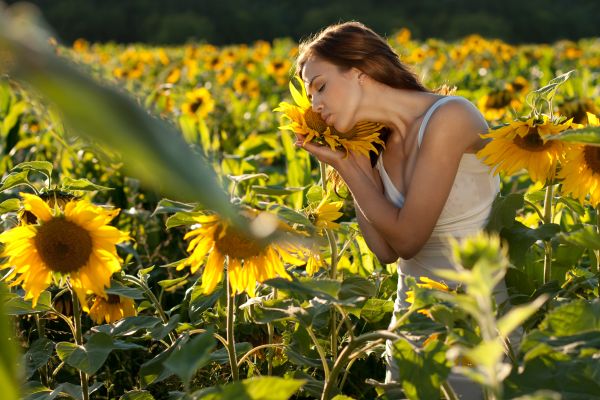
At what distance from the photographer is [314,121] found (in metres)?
1.67

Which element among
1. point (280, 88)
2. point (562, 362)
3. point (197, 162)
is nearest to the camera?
point (197, 162)

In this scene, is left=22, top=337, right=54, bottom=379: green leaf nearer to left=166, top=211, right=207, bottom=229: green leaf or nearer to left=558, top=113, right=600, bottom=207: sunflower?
left=166, top=211, right=207, bottom=229: green leaf

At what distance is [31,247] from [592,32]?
2246cm

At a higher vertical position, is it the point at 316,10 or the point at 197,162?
the point at 316,10

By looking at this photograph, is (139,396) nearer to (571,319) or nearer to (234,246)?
(234,246)

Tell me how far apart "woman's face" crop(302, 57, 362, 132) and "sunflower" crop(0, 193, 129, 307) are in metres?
0.60

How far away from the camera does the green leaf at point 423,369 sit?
0.83 meters

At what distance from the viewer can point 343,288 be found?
45.3 inches

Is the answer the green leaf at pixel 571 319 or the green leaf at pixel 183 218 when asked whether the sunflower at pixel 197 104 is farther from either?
the green leaf at pixel 571 319

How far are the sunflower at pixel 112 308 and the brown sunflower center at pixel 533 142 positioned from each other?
0.76m

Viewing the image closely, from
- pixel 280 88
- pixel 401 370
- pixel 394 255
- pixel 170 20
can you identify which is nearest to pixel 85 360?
pixel 401 370

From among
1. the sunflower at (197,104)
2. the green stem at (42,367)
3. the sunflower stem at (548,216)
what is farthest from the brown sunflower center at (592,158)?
the sunflower at (197,104)

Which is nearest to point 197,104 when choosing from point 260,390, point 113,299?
point 113,299

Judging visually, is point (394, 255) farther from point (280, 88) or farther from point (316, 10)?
point (316, 10)
